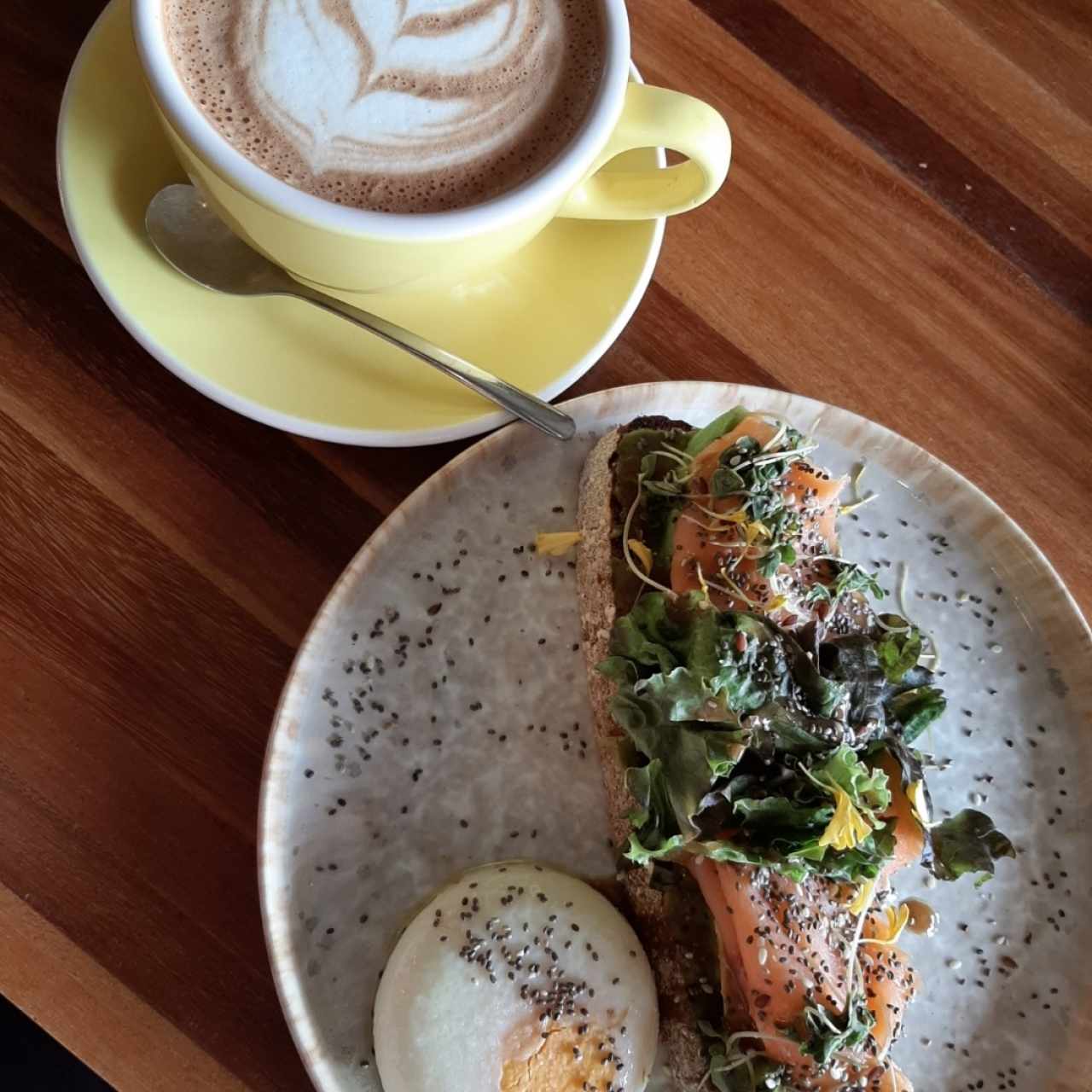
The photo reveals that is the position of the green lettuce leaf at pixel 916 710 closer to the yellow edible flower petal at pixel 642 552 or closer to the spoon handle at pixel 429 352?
the yellow edible flower petal at pixel 642 552

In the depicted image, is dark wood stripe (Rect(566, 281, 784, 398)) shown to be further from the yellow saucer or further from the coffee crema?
the coffee crema

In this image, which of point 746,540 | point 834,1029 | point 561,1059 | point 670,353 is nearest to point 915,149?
point 670,353


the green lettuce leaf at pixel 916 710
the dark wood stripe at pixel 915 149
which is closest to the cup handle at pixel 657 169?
the dark wood stripe at pixel 915 149

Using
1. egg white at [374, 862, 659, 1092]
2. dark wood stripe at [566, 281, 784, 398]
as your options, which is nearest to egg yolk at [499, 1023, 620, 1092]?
egg white at [374, 862, 659, 1092]

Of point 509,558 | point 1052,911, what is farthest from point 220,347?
point 1052,911

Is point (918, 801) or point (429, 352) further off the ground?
point (429, 352)

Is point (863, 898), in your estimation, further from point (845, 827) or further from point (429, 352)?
point (429, 352)

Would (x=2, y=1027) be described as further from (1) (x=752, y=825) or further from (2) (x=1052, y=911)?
(2) (x=1052, y=911)
